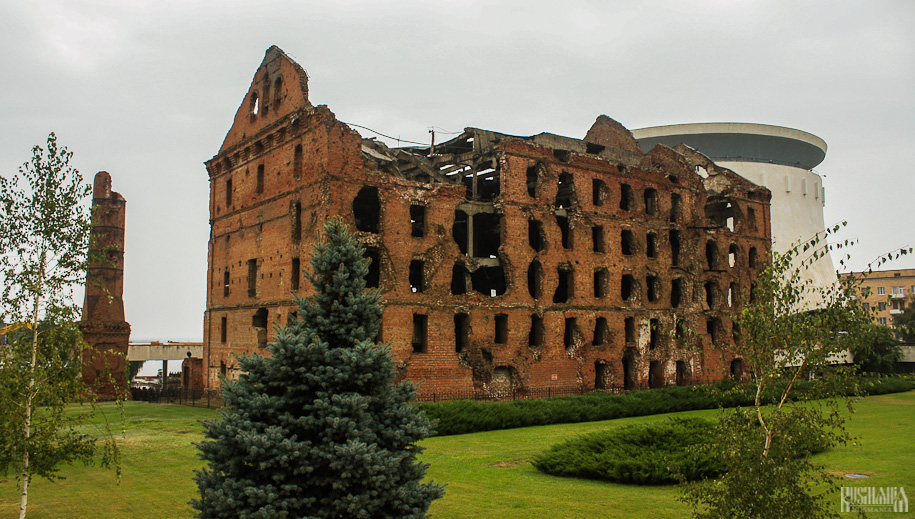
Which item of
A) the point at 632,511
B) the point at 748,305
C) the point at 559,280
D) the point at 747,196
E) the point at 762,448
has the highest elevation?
the point at 747,196

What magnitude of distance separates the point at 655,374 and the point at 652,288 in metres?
4.19

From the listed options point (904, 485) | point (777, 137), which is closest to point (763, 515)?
point (904, 485)

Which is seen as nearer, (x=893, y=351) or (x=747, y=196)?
(x=747, y=196)

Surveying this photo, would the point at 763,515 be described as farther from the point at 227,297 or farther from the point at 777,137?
the point at 777,137

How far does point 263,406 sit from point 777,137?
196ft

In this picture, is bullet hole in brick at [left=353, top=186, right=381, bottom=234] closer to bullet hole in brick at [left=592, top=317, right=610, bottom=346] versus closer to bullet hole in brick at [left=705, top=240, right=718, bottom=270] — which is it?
bullet hole in brick at [left=592, top=317, right=610, bottom=346]

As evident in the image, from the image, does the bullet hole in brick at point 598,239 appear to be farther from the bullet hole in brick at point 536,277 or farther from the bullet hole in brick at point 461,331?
the bullet hole in brick at point 461,331

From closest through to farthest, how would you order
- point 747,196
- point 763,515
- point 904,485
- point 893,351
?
point 763,515 < point 904,485 < point 747,196 < point 893,351

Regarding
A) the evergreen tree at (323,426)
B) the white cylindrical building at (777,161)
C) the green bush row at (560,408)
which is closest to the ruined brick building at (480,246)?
the green bush row at (560,408)

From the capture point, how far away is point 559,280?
32312 mm

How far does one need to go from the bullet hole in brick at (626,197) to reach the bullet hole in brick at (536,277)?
5885 millimetres

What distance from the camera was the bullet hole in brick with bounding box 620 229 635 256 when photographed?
110ft

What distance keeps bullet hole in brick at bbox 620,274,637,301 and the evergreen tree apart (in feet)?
84.0

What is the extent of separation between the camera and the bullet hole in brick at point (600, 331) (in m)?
31.7
